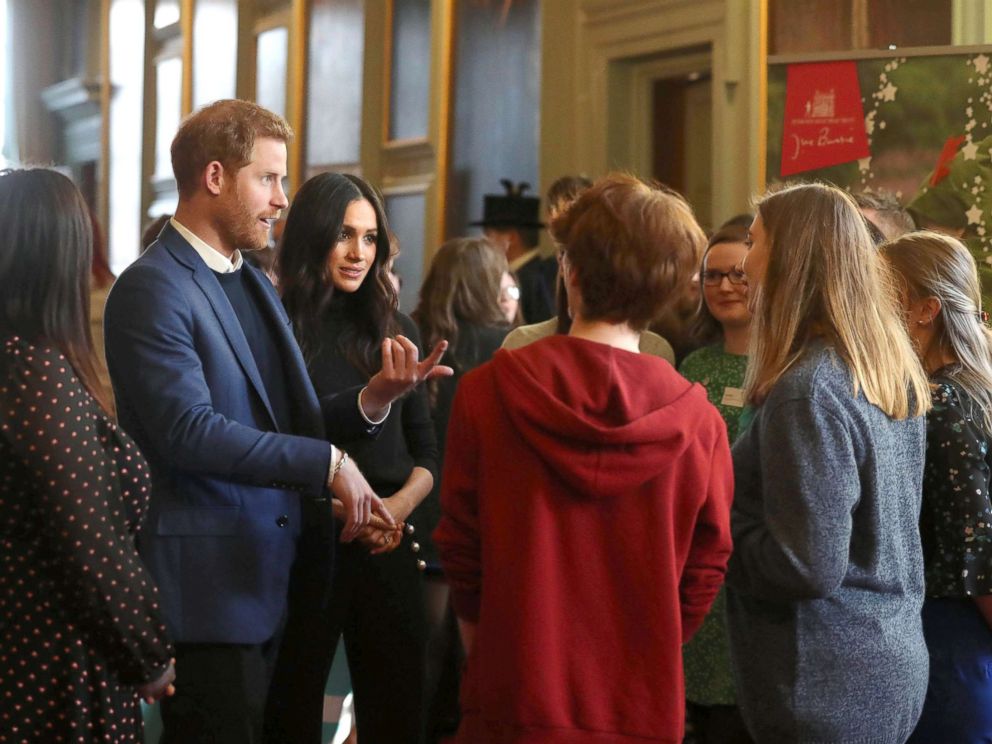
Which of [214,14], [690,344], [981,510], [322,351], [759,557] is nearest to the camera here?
[759,557]

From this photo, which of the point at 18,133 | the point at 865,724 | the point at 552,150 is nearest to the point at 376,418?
the point at 865,724

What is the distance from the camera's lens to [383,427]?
112 inches

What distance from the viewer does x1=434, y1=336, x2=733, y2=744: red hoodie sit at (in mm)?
1831

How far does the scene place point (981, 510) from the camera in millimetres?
2289

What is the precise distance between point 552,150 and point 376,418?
4360 millimetres

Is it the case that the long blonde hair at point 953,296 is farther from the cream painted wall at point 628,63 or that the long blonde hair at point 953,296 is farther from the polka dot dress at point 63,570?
the cream painted wall at point 628,63

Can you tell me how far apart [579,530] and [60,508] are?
0.72 m

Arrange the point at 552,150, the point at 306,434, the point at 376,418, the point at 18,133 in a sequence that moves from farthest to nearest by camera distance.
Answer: the point at 18,133 < the point at 552,150 < the point at 376,418 < the point at 306,434

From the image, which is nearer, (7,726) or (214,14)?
(7,726)

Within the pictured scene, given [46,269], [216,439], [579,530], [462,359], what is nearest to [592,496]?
[579,530]

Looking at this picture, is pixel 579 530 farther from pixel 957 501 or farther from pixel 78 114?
pixel 78 114

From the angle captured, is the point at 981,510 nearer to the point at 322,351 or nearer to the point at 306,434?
the point at 306,434

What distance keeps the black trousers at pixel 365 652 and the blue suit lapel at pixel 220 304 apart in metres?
A: 0.54

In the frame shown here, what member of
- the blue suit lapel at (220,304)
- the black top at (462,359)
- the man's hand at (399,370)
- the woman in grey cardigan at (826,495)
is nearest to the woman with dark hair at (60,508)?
the blue suit lapel at (220,304)
